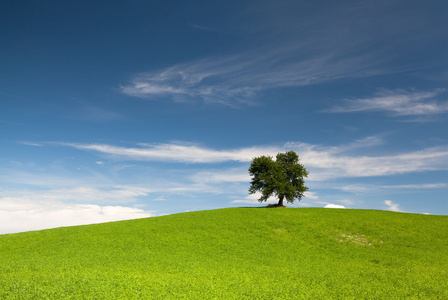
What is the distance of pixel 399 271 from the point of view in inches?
1155

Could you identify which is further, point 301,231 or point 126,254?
point 301,231

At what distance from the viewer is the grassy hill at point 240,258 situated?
2134 centimetres

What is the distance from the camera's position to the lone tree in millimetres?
67062

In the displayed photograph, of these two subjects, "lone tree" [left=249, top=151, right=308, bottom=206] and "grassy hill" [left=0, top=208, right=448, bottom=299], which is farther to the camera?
"lone tree" [left=249, top=151, right=308, bottom=206]

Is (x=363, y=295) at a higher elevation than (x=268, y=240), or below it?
below

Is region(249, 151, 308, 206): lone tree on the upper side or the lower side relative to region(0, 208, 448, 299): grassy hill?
upper

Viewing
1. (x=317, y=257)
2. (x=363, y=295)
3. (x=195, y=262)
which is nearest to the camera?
(x=363, y=295)

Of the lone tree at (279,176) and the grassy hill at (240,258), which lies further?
the lone tree at (279,176)

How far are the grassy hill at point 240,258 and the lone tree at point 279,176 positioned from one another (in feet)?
32.4

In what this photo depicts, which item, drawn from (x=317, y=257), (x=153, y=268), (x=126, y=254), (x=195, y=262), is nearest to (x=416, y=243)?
(x=317, y=257)

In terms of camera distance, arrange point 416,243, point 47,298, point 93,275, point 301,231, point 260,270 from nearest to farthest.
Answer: point 47,298 < point 93,275 < point 260,270 < point 416,243 < point 301,231

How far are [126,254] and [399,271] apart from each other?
101ft

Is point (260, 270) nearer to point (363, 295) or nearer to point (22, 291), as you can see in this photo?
point (363, 295)

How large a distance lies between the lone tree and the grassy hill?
989 centimetres
